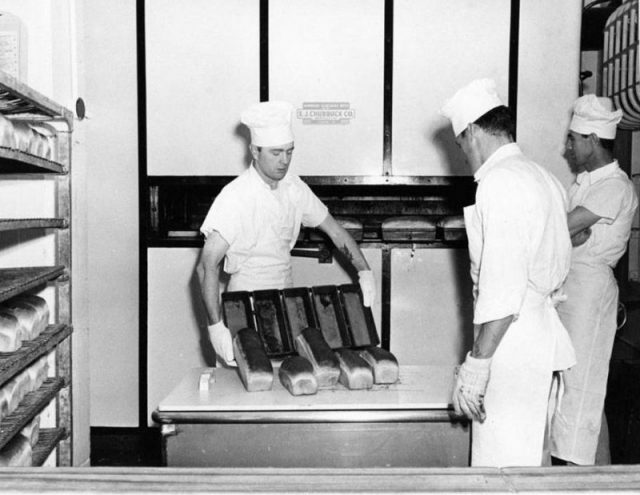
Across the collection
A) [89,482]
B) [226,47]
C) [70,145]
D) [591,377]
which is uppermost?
[226,47]

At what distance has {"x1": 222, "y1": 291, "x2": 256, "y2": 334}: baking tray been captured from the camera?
232 cm

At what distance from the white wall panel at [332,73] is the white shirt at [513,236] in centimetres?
181

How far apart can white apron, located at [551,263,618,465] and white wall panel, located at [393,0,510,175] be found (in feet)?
3.30

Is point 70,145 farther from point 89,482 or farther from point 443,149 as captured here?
point 89,482

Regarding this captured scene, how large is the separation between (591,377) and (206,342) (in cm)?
203

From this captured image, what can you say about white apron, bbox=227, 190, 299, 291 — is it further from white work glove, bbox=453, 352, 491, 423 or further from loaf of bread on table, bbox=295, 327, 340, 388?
white work glove, bbox=453, 352, 491, 423

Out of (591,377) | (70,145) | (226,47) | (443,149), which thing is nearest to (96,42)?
(226,47)

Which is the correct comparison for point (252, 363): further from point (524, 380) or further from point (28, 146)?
point (28, 146)

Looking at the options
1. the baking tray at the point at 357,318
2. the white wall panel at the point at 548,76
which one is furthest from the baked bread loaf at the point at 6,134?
the white wall panel at the point at 548,76

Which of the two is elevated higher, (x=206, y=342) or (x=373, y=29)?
(x=373, y=29)

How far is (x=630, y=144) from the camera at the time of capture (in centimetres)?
428

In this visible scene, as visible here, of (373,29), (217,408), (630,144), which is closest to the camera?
(217,408)

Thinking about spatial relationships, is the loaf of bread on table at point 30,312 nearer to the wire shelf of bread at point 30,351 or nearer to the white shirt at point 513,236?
Answer: the wire shelf of bread at point 30,351

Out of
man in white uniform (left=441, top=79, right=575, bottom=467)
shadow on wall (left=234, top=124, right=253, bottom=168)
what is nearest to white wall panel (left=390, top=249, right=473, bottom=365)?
shadow on wall (left=234, top=124, right=253, bottom=168)
